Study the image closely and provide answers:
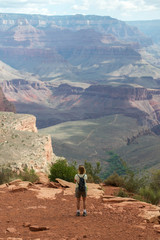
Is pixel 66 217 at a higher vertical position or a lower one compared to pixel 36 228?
lower

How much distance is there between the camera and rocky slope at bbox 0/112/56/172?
77.3 ft

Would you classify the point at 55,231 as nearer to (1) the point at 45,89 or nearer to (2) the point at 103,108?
(2) the point at 103,108

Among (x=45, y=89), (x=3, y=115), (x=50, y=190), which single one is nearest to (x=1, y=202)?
(x=50, y=190)

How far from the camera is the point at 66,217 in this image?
11.6 meters

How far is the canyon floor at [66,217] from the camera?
32.4 feet

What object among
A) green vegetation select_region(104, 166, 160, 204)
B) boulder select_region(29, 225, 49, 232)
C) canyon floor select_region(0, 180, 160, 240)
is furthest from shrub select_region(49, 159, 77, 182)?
boulder select_region(29, 225, 49, 232)

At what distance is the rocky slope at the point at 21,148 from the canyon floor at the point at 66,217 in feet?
26.8

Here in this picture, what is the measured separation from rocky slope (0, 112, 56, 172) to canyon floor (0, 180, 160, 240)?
816cm

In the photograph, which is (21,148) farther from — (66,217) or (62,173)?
(66,217)

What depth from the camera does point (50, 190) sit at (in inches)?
587

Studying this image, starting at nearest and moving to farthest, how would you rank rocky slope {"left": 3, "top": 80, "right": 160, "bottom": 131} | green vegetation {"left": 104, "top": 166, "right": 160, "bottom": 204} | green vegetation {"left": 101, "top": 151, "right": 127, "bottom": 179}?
green vegetation {"left": 104, "top": 166, "right": 160, "bottom": 204} → green vegetation {"left": 101, "top": 151, "right": 127, "bottom": 179} → rocky slope {"left": 3, "top": 80, "right": 160, "bottom": 131}

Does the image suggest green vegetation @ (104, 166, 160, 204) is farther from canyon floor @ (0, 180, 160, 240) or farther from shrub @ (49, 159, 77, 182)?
canyon floor @ (0, 180, 160, 240)

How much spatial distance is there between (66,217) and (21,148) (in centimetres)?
1472

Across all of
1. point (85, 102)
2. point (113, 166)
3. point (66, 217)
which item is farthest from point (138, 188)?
point (85, 102)
